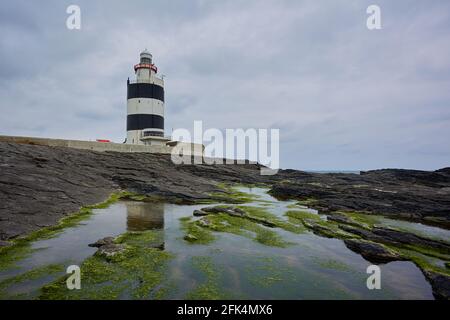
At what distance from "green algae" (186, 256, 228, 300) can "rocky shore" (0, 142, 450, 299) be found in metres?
2.88

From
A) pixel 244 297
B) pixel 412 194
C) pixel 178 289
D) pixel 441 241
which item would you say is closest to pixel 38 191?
pixel 178 289

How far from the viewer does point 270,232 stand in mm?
15039

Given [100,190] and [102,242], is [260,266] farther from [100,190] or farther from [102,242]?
[100,190]

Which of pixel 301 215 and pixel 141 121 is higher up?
pixel 141 121

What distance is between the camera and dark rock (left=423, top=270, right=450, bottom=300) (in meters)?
7.83

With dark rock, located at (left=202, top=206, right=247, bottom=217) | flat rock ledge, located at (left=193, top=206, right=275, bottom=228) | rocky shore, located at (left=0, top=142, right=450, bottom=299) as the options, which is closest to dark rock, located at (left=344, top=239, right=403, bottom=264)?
rocky shore, located at (left=0, top=142, right=450, bottom=299)

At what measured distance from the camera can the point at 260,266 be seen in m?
10.1

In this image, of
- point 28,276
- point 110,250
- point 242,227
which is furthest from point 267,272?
point 28,276

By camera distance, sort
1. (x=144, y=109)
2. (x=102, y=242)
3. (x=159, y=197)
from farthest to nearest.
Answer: (x=144, y=109) < (x=159, y=197) < (x=102, y=242)

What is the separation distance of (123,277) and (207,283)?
2.81 m

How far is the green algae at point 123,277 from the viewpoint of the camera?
754cm

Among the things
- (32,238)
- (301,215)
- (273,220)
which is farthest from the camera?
(301,215)

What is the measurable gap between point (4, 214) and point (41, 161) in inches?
630

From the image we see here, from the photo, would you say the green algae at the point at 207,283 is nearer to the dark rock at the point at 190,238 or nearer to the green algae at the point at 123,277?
the green algae at the point at 123,277
